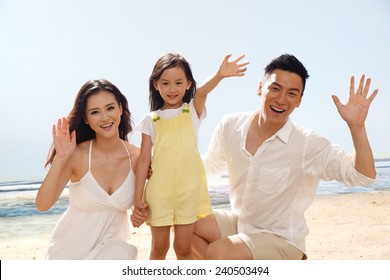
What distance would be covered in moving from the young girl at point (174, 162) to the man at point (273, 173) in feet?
0.89

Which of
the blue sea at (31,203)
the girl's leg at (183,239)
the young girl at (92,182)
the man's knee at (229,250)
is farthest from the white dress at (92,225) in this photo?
the blue sea at (31,203)

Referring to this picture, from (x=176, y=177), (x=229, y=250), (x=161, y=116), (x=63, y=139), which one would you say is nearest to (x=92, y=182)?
(x=63, y=139)

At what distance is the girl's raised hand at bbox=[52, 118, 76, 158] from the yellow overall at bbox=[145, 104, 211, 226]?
24.8 inches

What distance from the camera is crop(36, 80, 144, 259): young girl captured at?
11.3 feet

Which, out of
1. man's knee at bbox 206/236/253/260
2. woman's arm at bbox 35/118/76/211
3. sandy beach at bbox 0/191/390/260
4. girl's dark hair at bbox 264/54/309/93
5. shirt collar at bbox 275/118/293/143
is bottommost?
sandy beach at bbox 0/191/390/260

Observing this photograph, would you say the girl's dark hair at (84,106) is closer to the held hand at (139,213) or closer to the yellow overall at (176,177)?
the yellow overall at (176,177)

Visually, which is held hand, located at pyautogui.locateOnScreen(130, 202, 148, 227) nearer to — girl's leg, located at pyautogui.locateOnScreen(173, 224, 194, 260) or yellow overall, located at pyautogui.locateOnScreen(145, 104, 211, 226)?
yellow overall, located at pyautogui.locateOnScreen(145, 104, 211, 226)

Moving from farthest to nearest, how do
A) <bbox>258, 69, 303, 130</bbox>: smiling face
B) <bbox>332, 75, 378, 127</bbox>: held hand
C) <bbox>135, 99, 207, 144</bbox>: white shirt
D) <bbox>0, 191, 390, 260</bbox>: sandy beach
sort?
<bbox>0, 191, 390, 260</bbox>: sandy beach < <bbox>135, 99, 207, 144</bbox>: white shirt < <bbox>258, 69, 303, 130</bbox>: smiling face < <bbox>332, 75, 378, 127</bbox>: held hand

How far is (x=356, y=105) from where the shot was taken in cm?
330

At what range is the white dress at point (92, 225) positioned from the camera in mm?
3471

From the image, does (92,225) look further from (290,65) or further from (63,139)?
(290,65)

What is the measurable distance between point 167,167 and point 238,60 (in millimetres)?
999

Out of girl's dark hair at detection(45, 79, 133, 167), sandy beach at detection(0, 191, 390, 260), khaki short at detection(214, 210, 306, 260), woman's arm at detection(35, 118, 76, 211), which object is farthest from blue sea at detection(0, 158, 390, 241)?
woman's arm at detection(35, 118, 76, 211)

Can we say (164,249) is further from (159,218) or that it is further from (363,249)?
(363,249)
